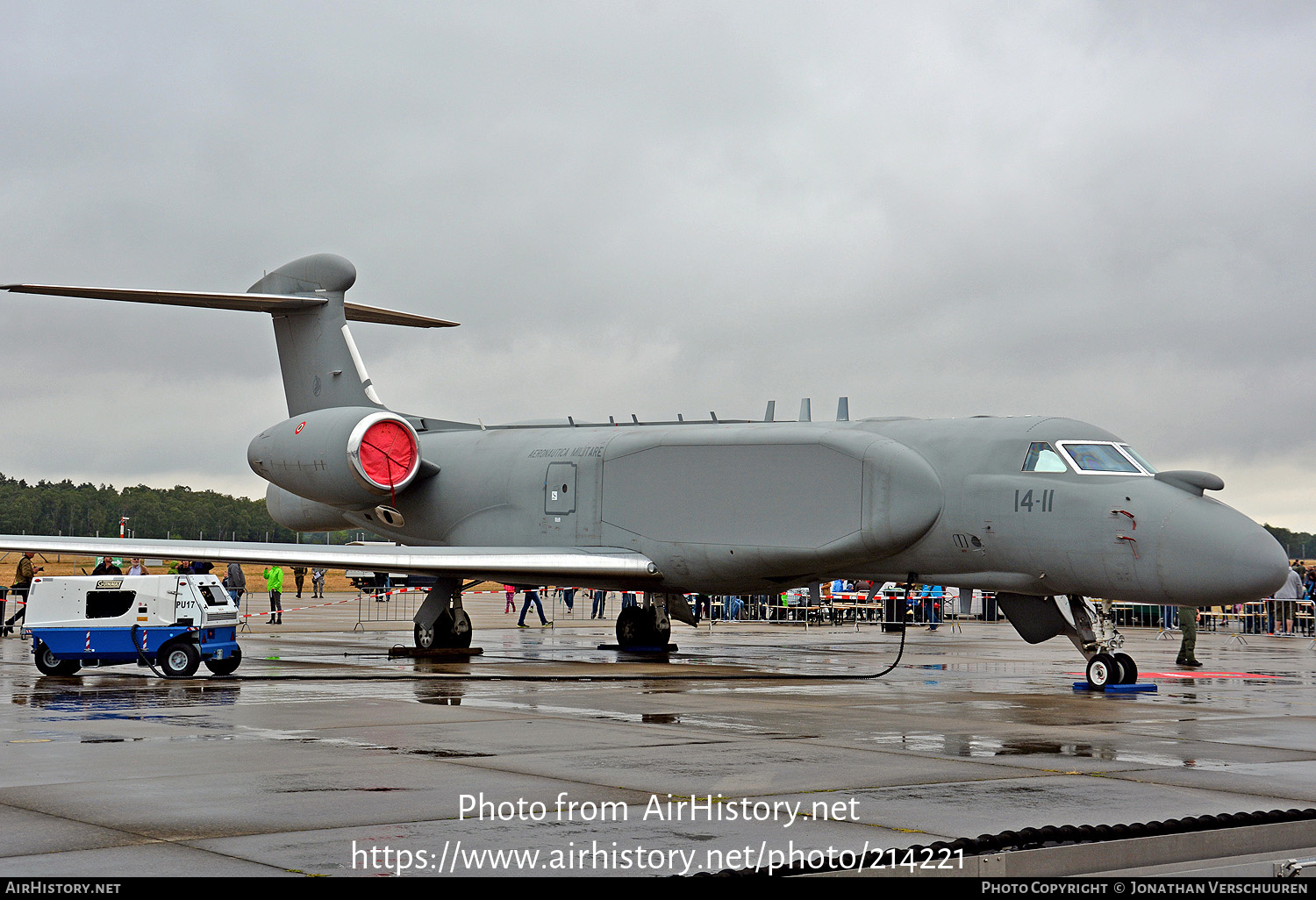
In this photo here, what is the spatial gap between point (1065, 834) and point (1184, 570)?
10.7 meters

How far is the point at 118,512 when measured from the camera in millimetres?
108375

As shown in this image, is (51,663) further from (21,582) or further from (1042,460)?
(21,582)

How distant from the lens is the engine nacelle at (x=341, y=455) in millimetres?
21484

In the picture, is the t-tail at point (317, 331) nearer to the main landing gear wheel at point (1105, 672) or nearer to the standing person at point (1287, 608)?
the main landing gear wheel at point (1105, 672)

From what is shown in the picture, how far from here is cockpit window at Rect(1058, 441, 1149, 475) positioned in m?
15.9

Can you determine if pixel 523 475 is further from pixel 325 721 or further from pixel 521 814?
pixel 521 814

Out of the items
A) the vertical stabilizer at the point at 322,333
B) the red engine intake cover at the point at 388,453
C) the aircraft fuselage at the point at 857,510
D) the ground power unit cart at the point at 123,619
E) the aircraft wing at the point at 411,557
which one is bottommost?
the ground power unit cart at the point at 123,619

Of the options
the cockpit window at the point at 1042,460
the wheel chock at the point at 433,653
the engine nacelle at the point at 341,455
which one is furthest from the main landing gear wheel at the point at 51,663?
the cockpit window at the point at 1042,460

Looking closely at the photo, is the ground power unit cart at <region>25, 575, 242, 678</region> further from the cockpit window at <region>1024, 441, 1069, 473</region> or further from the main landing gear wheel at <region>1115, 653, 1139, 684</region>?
the main landing gear wheel at <region>1115, 653, 1139, 684</region>

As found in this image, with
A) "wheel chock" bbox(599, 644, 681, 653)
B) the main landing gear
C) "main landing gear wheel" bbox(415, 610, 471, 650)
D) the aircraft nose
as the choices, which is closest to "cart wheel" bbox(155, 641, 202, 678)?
the main landing gear

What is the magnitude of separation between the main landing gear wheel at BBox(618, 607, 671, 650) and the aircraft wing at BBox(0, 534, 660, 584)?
2.66 metres

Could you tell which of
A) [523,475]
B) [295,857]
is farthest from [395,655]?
[295,857]

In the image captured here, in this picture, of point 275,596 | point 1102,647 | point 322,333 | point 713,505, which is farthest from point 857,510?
point 275,596

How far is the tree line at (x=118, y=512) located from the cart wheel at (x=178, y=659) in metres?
84.4
